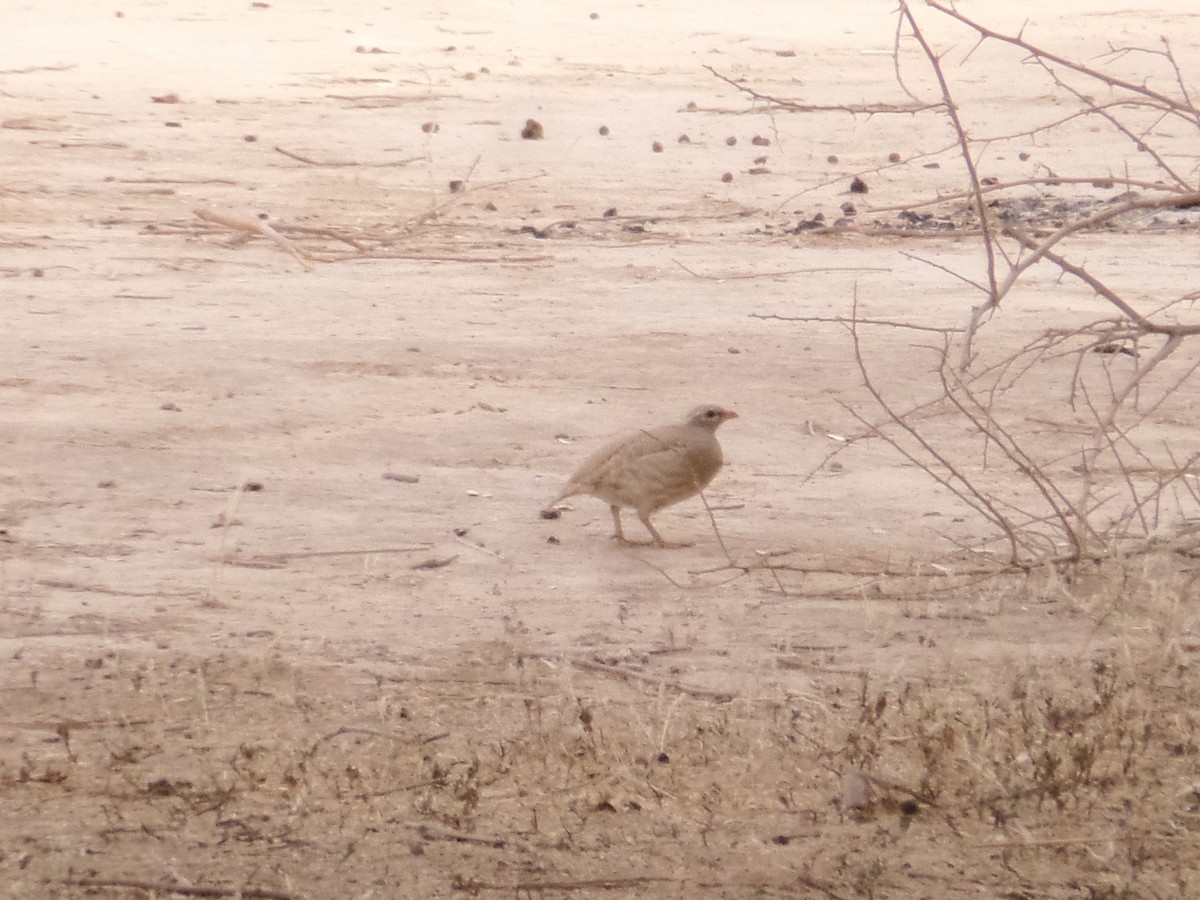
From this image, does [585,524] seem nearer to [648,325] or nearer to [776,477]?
[776,477]

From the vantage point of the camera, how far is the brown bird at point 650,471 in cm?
578

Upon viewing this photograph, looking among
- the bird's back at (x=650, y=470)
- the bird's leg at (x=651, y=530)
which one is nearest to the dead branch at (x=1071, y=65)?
the bird's back at (x=650, y=470)

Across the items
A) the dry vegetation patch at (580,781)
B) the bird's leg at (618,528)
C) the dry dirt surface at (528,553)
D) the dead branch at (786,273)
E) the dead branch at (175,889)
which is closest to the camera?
the dead branch at (175,889)

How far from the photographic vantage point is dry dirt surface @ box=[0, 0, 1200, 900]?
376cm

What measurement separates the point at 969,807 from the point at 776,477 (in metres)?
2.81

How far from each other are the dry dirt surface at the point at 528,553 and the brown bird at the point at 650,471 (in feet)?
0.57

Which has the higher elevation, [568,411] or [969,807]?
[969,807]

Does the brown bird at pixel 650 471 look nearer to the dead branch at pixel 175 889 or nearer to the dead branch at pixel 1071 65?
the dead branch at pixel 1071 65

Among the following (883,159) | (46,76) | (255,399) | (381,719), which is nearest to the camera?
(381,719)

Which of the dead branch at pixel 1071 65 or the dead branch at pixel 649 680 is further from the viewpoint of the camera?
the dead branch at pixel 649 680

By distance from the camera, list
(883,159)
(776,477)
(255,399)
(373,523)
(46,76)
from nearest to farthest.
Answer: (373,523) < (776,477) < (255,399) < (883,159) < (46,76)

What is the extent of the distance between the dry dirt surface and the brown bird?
0.57ft

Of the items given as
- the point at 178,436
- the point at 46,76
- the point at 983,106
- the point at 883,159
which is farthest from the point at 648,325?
the point at 46,76

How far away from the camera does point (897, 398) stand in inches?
307
